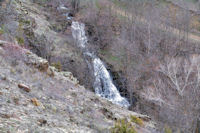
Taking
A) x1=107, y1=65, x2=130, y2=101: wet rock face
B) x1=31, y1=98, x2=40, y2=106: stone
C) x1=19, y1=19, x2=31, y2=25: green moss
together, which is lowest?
x1=107, y1=65, x2=130, y2=101: wet rock face

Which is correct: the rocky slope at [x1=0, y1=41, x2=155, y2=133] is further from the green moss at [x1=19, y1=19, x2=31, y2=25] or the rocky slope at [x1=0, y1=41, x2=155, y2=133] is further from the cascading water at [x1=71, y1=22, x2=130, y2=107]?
the cascading water at [x1=71, y1=22, x2=130, y2=107]

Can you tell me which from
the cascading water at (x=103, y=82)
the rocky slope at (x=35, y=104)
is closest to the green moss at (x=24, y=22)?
the cascading water at (x=103, y=82)

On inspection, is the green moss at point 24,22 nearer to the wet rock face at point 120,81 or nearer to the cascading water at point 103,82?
the cascading water at point 103,82

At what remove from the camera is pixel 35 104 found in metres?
5.67

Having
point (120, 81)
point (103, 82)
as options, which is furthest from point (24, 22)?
point (120, 81)

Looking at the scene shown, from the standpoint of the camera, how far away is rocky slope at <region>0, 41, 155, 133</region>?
4473mm

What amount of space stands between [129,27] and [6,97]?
2612 centimetres

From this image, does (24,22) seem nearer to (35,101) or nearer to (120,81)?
(120,81)

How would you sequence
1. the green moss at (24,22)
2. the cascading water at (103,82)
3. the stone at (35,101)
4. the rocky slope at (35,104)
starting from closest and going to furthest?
the rocky slope at (35,104)
the stone at (35,101)
the green moss at (24,22)
the cascading water at (103,82)

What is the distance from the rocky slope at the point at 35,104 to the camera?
14.7 ft

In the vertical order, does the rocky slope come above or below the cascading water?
above

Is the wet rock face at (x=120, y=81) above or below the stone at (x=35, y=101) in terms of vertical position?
below

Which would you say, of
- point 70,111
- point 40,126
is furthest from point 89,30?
point 40,126

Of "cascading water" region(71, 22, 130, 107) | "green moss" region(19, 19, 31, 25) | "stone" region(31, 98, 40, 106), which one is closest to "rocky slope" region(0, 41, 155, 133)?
Answer: "stone" region(31, 98, 40, 106)
